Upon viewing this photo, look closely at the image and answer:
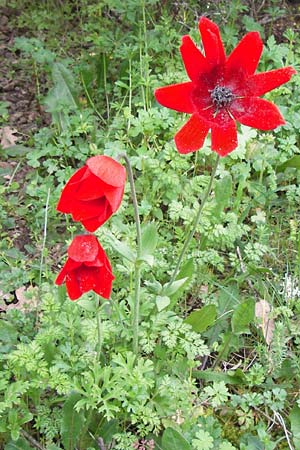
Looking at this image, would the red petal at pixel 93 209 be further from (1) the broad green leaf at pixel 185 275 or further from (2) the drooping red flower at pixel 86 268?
(1) the broad green leaf at pixel 185 275

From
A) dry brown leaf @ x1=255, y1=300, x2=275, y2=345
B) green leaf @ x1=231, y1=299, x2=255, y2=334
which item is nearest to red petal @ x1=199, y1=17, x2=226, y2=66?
green leaf @ x1=231, y1=299, x2=255, y2=334

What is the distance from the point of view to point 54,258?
2.86m

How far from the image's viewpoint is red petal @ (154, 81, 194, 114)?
5.92ft

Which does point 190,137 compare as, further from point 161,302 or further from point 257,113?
point 161,302

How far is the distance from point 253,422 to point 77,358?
682 millimetres

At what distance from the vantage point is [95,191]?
1.55m

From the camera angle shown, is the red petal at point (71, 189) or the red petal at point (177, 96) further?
the red petal at point (177, 96)

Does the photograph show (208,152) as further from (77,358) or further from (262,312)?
(77,358)

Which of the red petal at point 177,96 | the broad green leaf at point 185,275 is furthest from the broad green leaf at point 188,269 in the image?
the red petal at point 177,96

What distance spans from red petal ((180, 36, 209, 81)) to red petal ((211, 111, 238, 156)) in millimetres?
161

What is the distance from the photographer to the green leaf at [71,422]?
2.03m

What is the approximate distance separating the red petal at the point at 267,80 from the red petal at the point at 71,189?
0.61 metres

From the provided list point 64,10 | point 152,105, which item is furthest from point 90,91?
point 64,10

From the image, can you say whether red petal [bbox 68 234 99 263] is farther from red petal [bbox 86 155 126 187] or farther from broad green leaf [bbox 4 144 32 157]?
broad green leaf [bbox 4 144 32 157]
